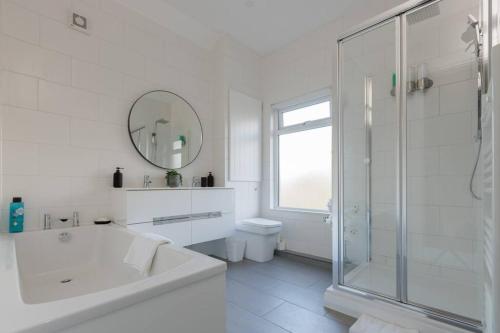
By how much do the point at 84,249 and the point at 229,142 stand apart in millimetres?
1914

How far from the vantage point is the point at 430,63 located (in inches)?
86.0

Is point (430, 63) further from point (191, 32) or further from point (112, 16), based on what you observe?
point (112, 16)

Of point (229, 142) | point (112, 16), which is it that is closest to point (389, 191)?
point (229, 142)

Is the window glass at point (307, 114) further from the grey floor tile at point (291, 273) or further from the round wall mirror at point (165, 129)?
the grey floor tile at point (291, 273)

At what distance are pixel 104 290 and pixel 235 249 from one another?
2.25m

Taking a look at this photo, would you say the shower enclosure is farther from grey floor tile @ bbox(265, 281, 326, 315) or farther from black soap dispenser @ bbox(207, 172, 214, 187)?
black soap dispenser @ bbox(207, 172, 214, 187)

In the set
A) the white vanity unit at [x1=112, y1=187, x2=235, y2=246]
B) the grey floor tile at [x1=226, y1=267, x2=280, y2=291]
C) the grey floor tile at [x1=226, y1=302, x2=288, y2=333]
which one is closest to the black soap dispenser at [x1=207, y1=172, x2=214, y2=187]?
the white vanity unit at [x1=112, y1=187, x2=235, y2=246]

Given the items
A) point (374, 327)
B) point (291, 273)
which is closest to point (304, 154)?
point (291, 273)

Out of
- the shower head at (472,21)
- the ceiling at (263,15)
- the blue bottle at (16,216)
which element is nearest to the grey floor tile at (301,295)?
the blue bottle at (16,216)

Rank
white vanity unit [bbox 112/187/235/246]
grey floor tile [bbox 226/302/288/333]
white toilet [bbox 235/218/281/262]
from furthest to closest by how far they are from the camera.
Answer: white toilet [bbox 235/218/281/262]
white vanity unit [bbox 112/187/235/246]
grey floor tile [bbox 226/302/288/333]

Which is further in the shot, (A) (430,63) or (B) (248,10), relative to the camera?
(B) (248,10)

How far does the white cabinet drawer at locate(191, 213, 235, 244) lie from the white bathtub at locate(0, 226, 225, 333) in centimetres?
83

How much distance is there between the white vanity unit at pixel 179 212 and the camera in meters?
2.22

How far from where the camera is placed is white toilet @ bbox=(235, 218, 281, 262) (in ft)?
9.94
